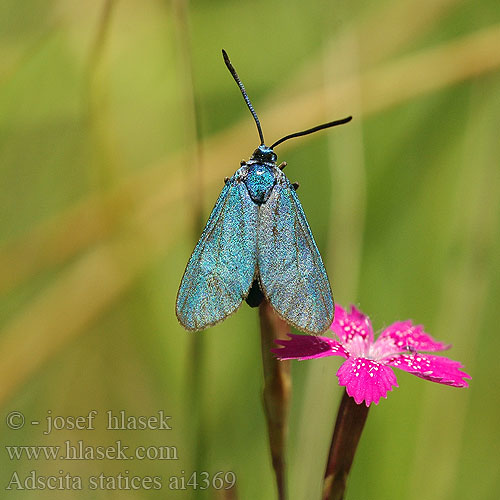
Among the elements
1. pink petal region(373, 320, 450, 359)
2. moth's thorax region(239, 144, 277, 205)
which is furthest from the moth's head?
pink petal region(373, 320, 450, 359)

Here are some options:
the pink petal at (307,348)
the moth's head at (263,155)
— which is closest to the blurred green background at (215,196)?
the moth's head at (263,155)

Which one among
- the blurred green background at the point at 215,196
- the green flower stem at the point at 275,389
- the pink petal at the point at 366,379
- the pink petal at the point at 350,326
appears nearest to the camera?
the pink petal at the point at 366,379

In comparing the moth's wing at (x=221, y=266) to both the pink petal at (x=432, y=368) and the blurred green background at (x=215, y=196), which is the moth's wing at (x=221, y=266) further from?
the blurred green background at (x=215, y=196)

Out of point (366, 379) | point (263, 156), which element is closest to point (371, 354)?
point (366, 379)

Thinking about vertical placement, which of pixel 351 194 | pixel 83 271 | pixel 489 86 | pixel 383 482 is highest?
pixel 489 86

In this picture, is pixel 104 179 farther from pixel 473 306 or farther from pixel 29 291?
pixel 473 306

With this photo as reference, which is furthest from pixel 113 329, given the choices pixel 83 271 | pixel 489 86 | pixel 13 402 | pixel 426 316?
pixel 489 86
